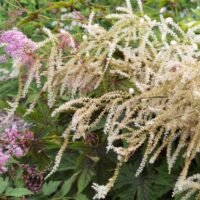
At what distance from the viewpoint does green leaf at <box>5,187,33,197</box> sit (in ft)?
7.58

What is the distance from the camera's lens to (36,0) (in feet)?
21.6

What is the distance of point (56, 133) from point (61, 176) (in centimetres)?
21

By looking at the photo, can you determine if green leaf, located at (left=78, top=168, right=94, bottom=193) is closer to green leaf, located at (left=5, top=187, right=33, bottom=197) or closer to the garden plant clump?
the garden plant clump

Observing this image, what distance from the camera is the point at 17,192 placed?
2328 mm

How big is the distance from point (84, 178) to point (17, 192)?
279 mm

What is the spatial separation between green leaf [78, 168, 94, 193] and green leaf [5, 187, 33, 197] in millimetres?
207

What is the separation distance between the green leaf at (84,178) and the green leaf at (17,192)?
0.21 meters

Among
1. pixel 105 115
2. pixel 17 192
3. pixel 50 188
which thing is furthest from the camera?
pixel 105 115

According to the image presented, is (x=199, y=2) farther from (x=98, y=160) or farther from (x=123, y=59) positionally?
(x=98, y=160)

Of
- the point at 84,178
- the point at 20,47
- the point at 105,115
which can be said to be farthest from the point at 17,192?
the point at 20,47

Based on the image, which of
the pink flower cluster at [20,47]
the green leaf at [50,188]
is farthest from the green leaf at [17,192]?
the pink flower cluster at [20,47]

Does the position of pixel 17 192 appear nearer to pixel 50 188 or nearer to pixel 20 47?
pixel 50 188

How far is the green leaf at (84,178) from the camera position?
2371 mm

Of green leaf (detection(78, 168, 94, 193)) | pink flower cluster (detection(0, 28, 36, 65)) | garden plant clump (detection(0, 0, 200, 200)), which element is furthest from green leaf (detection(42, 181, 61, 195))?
pink flower cluster (detection(0, 28, 36, 65))
